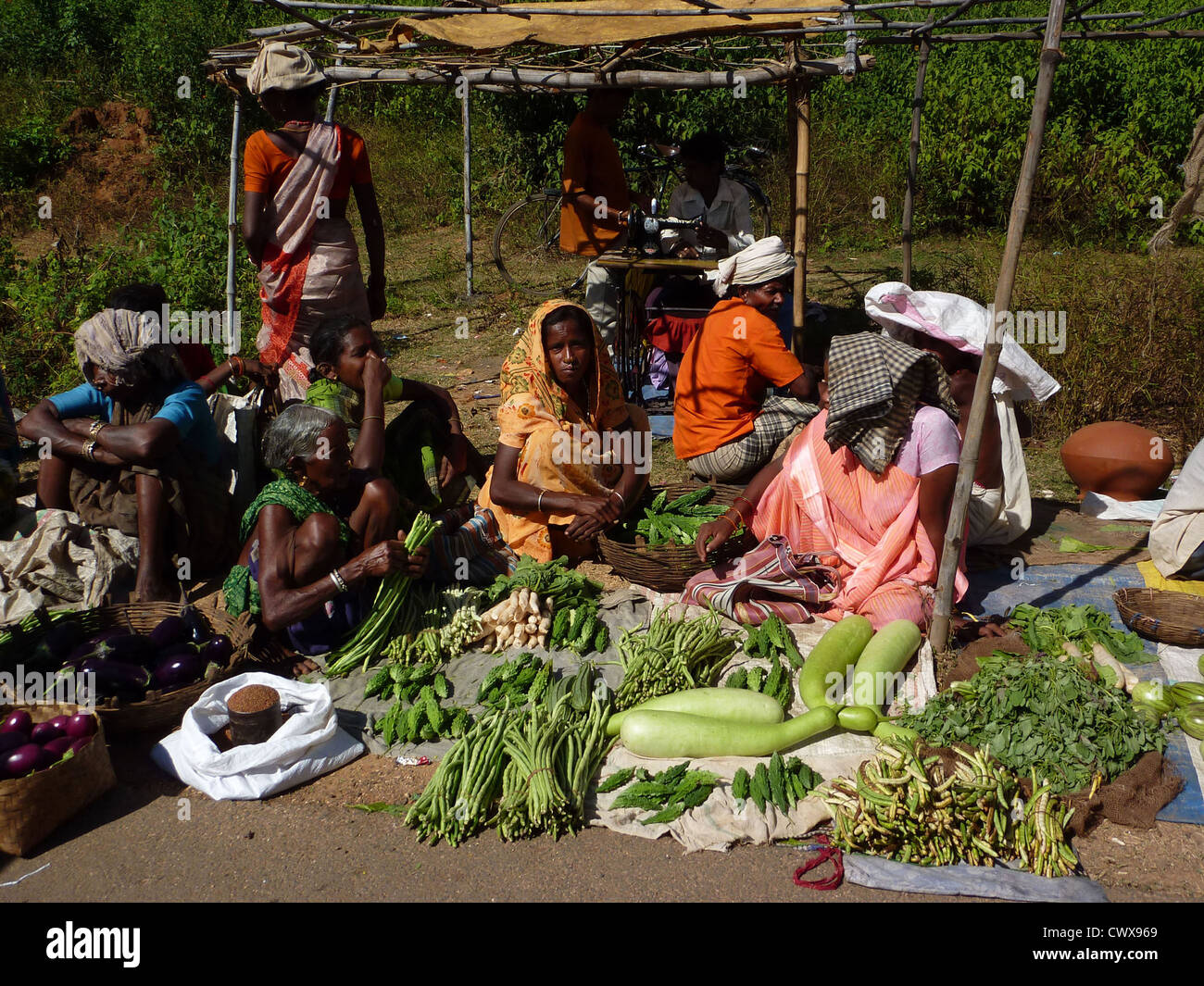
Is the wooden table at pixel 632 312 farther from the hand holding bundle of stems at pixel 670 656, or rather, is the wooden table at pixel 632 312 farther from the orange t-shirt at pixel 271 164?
the hand holding bundle of stems at pixel 670 656

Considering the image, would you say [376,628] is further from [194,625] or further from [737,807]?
[737,807]

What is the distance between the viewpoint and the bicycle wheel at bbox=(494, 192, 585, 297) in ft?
34.4

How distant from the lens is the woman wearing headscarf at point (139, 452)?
4828 mm

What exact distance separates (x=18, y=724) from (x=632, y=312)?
16.6 ft

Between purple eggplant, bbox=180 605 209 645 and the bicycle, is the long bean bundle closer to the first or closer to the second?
purple eggplant, bbox=180 605 209 645

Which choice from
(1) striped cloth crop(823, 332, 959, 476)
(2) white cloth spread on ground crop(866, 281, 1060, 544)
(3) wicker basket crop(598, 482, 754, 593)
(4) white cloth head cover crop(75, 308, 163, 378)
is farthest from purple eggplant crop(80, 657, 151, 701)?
(2) white cloth spread on ground crop(866, 281, 1060, 544)

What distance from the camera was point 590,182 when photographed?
7406mm

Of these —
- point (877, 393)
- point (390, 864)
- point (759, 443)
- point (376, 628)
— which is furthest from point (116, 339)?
point (877, 393)

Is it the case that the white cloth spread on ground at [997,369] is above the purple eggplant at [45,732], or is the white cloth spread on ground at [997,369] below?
above

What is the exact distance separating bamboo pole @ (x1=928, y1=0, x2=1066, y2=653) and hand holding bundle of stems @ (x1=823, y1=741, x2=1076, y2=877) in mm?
914

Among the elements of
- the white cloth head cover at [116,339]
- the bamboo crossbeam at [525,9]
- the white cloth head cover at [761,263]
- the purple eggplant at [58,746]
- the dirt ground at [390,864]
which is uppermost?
the bamboo crossbeam at [525,9]

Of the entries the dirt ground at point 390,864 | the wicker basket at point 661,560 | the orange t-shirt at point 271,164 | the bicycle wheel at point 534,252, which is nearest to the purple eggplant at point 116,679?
the dirt ground at point 390,864

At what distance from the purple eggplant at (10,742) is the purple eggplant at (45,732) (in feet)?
0.19
